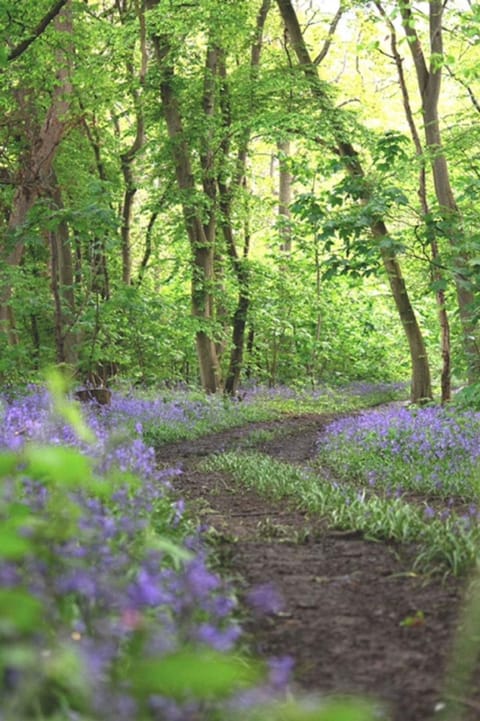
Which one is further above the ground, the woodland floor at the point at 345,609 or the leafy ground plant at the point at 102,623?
the leafy ground plant at the point at 102,623

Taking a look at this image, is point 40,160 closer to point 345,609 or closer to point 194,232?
point 194,232

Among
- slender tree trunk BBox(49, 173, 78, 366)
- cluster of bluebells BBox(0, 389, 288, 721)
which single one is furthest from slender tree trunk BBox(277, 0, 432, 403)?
cluster of bluebells BBox(0, 389, 288, 721)

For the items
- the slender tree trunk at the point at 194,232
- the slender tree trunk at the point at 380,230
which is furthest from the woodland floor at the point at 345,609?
the slender tree trunk at the point at 194,232

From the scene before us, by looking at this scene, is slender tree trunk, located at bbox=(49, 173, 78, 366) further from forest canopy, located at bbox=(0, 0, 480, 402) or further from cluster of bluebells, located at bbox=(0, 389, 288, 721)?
cluster of bluebells, located at bbox=(0, 389, 288, 721)

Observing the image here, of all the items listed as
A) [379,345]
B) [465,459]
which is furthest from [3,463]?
[379,345]

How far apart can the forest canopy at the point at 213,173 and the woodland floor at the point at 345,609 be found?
12.2ft

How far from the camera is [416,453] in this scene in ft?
28.5

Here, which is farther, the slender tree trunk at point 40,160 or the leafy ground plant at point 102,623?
the slender tree trunk at point 40,160

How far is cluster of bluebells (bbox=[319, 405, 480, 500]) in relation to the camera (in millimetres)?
7438

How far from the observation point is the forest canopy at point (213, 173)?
945cm

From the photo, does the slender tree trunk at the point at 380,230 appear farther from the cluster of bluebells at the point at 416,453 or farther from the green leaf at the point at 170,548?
the green leaf at the point at 170,548

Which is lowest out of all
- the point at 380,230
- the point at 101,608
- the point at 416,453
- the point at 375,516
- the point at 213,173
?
the point at 416,453

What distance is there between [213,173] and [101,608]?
14.5 meters

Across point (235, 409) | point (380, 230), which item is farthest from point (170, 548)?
point (235, 409)
